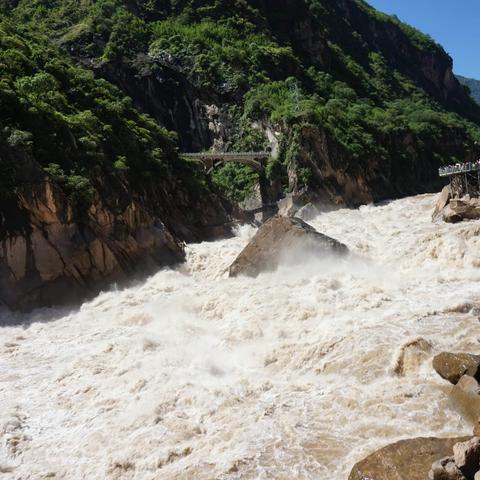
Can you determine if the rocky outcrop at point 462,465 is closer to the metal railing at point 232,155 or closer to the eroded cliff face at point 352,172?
the eroded cliff face at point 352,172

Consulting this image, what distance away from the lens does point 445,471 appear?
9.63m

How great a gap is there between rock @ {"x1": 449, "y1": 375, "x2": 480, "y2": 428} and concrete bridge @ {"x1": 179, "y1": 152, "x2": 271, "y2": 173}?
47221mm

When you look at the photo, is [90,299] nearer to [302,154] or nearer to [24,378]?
[24,378]

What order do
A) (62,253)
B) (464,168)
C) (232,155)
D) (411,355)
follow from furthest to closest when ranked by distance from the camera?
(232,155)
(464,168)
(62,253)
(411,355)

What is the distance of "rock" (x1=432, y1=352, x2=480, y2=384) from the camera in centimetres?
1333

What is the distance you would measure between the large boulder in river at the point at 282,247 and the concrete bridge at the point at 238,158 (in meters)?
30.1

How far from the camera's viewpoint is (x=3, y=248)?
29.1m

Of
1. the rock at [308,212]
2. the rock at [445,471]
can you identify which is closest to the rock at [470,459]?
the rock at [445,471]

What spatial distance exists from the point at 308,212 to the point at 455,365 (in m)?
40.1

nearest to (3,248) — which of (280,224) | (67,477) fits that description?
(280,224)

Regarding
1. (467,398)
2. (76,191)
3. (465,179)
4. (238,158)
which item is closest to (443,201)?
(465,179)

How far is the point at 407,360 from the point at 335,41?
106 metres

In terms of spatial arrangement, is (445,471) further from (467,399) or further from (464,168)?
(464,168)

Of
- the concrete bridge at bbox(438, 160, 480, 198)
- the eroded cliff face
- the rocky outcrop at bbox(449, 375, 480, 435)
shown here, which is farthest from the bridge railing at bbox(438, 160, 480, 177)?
the rocky outcrop at bbox(449, 375, 480, 435)
